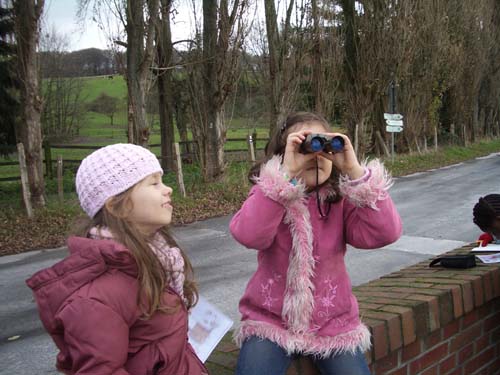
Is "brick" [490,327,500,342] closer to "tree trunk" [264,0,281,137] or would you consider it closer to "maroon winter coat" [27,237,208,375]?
"maroon winter coat" [27,237,208,375]

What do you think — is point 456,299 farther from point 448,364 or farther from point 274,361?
point 274,361

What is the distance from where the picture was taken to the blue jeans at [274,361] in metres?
1.84

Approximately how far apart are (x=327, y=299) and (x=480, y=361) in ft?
4.05

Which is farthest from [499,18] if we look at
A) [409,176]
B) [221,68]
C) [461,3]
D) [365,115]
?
[221,68]

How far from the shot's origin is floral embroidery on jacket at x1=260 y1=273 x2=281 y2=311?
200 centimetres

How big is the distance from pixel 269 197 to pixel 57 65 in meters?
25.9

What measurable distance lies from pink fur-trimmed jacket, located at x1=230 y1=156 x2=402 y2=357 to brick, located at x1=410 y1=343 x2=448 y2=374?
17.2 inches

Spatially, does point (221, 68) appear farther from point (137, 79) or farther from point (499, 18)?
point (499, 18)

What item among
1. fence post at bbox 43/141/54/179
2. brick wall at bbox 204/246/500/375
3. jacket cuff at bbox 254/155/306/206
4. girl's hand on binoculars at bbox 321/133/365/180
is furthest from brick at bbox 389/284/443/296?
fence post at bbox 43/141/54/179

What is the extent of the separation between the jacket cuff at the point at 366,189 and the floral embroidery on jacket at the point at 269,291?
42 cm

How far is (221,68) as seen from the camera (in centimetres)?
1338

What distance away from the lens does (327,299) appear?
6.57ft

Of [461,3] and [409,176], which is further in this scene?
[461,3]

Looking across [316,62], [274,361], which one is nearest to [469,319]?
[274,361]
